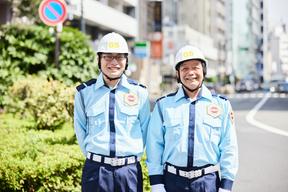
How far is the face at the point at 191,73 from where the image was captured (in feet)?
12.0

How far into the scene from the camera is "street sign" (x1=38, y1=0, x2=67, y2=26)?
32.2 ft

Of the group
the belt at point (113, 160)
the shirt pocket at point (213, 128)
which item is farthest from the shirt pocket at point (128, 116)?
the shirt pocket at point (213, 128)

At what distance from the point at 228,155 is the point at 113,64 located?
3.74ft

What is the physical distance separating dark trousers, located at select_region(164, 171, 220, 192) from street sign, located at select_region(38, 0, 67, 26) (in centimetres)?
683

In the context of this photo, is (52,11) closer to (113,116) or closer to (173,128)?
(113,116)

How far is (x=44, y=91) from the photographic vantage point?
9930 millimetres

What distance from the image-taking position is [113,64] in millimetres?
3930

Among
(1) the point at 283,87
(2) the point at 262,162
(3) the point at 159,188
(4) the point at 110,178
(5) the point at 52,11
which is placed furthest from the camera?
(1) the point at 283,87

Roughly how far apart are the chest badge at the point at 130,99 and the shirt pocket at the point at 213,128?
0.64m

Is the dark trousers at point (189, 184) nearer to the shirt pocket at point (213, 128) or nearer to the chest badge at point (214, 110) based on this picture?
the shirt pocket at point (213, 128)

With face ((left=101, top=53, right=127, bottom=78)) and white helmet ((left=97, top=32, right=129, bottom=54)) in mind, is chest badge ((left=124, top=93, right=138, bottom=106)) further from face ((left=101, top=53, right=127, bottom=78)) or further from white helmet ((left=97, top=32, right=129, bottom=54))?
white helmet ((left=97, top=32, right=129, bottom=54))

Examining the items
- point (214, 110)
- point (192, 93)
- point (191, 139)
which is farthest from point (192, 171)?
point (192, 93)

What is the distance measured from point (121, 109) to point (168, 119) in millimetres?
457

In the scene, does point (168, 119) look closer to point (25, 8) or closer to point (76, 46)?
point (76, 46)
